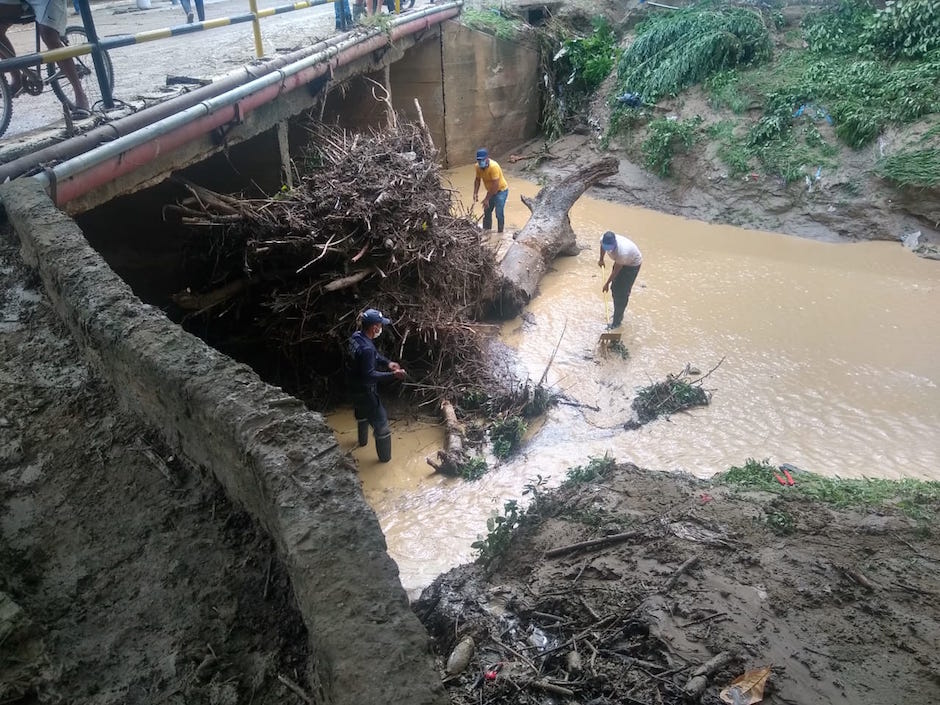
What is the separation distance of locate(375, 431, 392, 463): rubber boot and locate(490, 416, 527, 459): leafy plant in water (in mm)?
1080

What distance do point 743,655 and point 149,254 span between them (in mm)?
7211

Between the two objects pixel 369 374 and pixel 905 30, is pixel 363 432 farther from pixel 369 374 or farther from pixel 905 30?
pixel 905 30

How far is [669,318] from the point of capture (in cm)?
928

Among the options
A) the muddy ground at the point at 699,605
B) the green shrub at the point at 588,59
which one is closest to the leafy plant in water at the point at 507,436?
the muddy ground at the point at 699,605

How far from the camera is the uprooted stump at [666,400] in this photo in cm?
723

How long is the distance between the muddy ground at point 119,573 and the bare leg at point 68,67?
12.7ft

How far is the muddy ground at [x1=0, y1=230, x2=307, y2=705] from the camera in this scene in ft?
7.06

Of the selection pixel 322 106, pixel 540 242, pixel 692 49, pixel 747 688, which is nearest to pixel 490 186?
pixel 540 242

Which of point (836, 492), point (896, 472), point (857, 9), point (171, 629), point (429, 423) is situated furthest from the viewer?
point (857, 9)

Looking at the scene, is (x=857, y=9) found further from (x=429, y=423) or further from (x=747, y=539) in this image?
(x=747, y=539)

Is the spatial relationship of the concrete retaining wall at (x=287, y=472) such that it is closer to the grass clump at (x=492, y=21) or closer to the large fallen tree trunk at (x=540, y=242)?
the large fallen tree trunk at (x=540, y=242)

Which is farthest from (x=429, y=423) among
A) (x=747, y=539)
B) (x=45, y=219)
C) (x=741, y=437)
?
(x=45, y=219)

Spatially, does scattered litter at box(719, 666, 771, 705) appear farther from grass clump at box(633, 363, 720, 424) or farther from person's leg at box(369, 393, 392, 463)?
person's leg at box(369, 393, 392, 463)

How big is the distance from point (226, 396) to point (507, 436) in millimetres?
4658
